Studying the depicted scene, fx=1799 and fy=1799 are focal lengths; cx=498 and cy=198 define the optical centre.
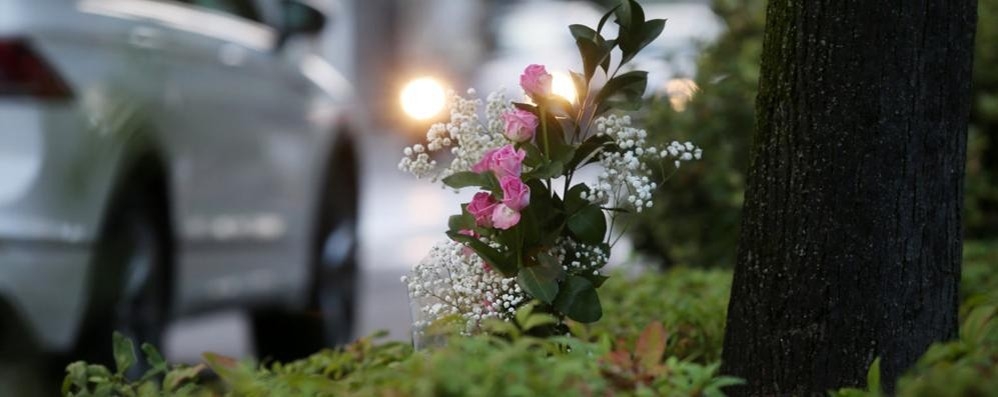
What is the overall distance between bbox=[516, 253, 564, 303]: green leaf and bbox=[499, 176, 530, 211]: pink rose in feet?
0.44

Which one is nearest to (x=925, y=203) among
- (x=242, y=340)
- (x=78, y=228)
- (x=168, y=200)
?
(x=78, y=228)

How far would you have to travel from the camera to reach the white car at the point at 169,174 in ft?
18.4

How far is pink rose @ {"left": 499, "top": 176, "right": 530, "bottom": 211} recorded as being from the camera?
3469 mm

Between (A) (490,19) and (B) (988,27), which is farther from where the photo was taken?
(A) (490,19)

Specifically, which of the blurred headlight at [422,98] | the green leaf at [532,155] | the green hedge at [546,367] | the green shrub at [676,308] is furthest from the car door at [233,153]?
the blurred headlight at [422,98]

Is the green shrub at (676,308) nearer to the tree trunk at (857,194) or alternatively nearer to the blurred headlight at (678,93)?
the tree trunk at (857,194)

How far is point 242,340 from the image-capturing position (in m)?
9.72

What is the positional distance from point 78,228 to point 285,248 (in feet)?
7.13

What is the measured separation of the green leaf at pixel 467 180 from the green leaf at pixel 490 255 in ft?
0.38

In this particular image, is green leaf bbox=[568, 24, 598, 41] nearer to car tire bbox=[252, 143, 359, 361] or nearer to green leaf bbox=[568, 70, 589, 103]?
green leaf bbox=[568, 70, 589, 103]

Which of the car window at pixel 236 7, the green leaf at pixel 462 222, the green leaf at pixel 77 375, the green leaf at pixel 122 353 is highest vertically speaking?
the car window at pixel 236 7

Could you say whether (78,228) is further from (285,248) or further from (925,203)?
(925,203)

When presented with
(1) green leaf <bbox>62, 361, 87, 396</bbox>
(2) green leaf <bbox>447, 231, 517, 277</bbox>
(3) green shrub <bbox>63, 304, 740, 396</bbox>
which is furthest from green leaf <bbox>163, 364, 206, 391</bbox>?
(2) green leaf <bbox>447, 231, 517, 277</bbox>

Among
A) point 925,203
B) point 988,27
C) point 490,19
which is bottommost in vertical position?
point 925,203
